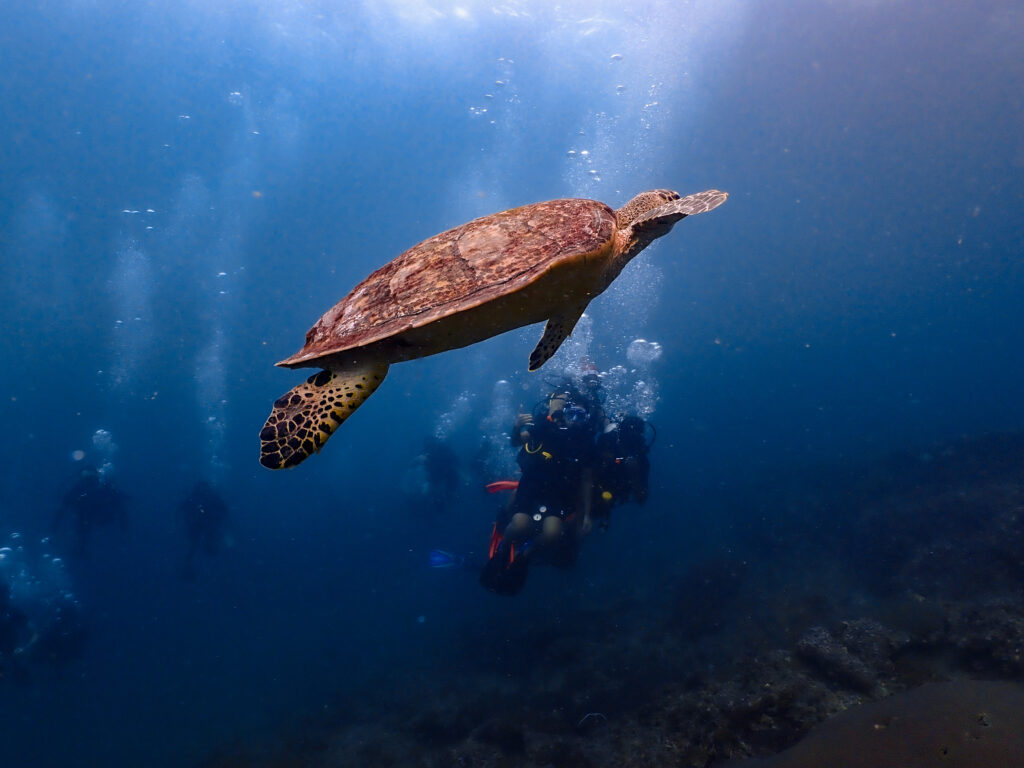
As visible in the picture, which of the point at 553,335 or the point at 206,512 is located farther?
the point at 206,512

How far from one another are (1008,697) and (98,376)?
121219 millimetres

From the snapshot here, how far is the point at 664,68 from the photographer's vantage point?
3216 centimetres

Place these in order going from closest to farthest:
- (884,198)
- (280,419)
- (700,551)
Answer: (280,419)
(700,551)
(884,198)

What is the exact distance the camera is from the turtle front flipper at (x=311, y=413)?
2.85 meters

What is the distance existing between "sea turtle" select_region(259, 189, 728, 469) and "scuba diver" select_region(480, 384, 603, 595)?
6.01 m

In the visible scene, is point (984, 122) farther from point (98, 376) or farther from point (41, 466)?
point (98, 376)

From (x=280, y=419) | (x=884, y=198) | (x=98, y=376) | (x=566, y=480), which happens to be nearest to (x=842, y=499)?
(x=566, y=480)

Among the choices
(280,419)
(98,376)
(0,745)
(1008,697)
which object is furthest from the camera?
(98,376)

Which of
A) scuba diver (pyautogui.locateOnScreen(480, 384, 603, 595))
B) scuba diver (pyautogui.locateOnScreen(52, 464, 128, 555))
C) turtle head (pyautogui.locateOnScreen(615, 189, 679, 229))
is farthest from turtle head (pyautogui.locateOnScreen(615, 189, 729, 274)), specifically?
scuba diver (pyautogui.locateOnScreen(52, 464, 128, 555))

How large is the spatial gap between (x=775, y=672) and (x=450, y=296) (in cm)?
778

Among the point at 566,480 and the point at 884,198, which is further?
the point at 884,198

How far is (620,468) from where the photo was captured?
9383 mm

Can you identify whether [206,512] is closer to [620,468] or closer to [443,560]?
[443,560]

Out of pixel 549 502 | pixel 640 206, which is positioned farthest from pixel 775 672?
pixel 640 206
